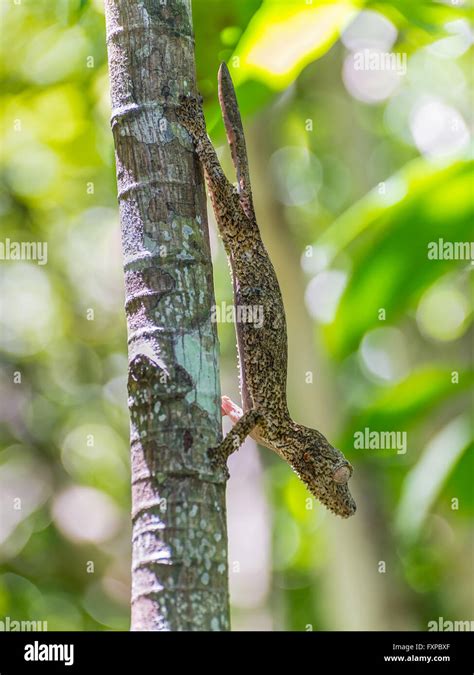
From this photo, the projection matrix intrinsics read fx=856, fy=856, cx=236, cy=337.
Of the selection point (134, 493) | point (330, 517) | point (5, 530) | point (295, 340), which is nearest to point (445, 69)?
point (295, 340)

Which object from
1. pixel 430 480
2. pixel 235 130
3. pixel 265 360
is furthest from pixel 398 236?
pixel 430 480

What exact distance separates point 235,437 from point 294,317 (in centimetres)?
226

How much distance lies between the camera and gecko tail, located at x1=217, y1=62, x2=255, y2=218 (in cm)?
352

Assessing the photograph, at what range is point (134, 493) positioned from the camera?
7.89ft

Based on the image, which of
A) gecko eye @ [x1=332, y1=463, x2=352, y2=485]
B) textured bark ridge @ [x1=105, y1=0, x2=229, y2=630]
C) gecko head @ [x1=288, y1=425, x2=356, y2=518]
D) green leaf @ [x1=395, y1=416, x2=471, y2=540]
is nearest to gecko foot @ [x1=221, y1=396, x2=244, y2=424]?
gecko head @ [x1=288, y1=425, x2=356, y2=518]

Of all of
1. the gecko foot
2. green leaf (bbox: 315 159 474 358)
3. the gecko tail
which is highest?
the gecko tail

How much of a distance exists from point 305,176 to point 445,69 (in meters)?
1.93

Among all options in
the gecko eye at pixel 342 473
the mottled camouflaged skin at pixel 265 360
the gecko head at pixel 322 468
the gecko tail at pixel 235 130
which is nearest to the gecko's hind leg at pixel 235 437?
the mottled camouflaged skin at pixel 265 360

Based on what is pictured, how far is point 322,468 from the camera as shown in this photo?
12.4 feet

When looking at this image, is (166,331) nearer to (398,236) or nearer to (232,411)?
(398,236)

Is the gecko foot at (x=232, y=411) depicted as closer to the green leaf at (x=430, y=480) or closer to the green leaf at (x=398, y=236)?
the green leaf at (x=398, y=236)

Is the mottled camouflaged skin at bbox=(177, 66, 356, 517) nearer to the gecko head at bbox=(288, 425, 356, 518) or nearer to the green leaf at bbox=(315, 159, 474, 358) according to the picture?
the gecko head at bbox=(288, 425, 356, 518)

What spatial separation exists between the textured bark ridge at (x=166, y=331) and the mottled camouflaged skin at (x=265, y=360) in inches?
34.1
